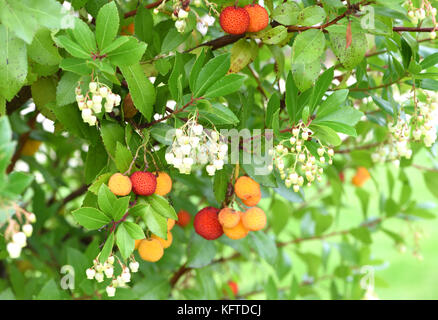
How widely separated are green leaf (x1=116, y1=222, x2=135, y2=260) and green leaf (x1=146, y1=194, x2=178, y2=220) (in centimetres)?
5

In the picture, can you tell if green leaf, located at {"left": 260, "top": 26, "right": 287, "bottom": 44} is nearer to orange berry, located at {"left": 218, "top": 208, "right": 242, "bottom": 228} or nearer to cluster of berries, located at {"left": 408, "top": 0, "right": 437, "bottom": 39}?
cluster of berries, located at {"left": 408, "top": 0, "right": 437, "bottom": 39}

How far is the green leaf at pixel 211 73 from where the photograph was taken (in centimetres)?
68

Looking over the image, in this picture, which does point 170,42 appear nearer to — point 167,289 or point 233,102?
point 233,102

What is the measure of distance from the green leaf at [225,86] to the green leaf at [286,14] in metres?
0.12

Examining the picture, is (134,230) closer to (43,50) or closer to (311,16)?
(43,50)

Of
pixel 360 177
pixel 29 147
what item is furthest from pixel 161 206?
pixel 360 177

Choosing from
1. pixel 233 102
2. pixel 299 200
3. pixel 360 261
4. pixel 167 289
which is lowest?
pixel 360 261

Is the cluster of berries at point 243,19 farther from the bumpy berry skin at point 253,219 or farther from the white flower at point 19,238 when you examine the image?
the white flower at point 19,238

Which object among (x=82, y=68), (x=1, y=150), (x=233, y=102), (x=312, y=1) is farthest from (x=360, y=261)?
(x=1, y=150)

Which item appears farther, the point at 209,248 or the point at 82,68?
the point at 209,248

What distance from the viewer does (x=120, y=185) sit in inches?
25.7

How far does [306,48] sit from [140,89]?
0.79ft

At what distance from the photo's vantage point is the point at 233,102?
926 mm
